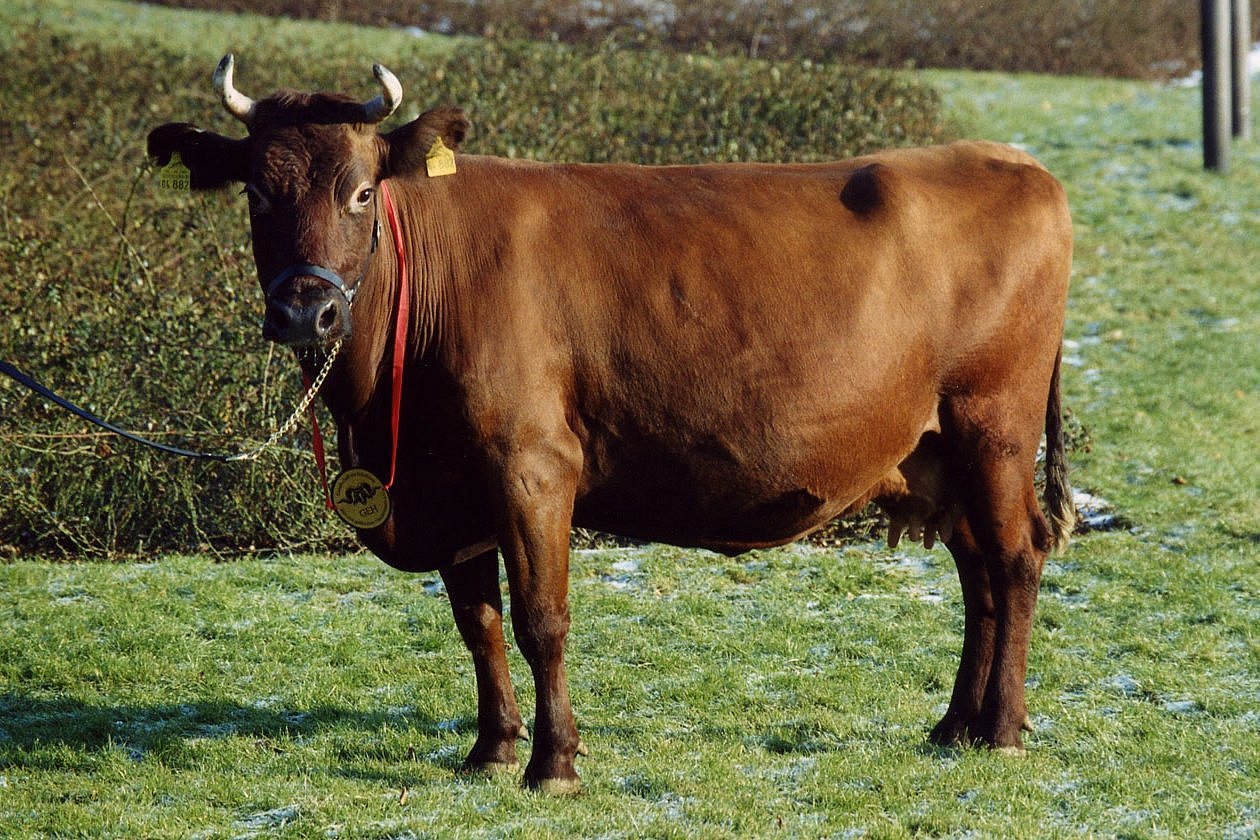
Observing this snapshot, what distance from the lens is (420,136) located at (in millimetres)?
5047

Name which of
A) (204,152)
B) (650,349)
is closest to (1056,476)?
(650,349)

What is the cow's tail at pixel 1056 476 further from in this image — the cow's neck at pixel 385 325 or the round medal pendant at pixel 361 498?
the round medal pendant at pixel 361 498

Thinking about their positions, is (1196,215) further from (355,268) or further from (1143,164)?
(355,268)

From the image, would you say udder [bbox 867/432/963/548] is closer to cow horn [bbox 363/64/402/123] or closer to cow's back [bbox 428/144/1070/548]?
cow's back [bbox 428/144/1070/548]

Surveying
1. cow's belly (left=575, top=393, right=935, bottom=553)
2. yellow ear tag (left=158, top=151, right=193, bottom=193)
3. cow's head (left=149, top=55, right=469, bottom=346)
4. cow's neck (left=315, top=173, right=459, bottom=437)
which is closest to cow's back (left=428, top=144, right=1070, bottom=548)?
cow's belly (left=575, top=393, right=935, bottom=553)

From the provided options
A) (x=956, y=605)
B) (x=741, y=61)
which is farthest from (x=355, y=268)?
(x=741, y=61)

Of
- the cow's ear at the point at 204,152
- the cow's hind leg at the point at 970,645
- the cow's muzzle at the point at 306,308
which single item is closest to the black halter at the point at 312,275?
the cow's muzzle at the point at 306,308

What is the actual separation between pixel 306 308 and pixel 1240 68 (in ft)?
52.7

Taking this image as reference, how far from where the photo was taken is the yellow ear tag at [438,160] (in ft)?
16.7

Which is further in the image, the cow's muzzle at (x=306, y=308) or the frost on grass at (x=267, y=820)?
the frost on grass at (x=267, y=820)

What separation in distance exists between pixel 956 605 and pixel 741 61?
1098 centimetres

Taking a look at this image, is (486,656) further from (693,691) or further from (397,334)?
(397,334)

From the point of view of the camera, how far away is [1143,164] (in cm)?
1725

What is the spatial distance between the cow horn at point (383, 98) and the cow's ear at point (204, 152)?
1.68ft
